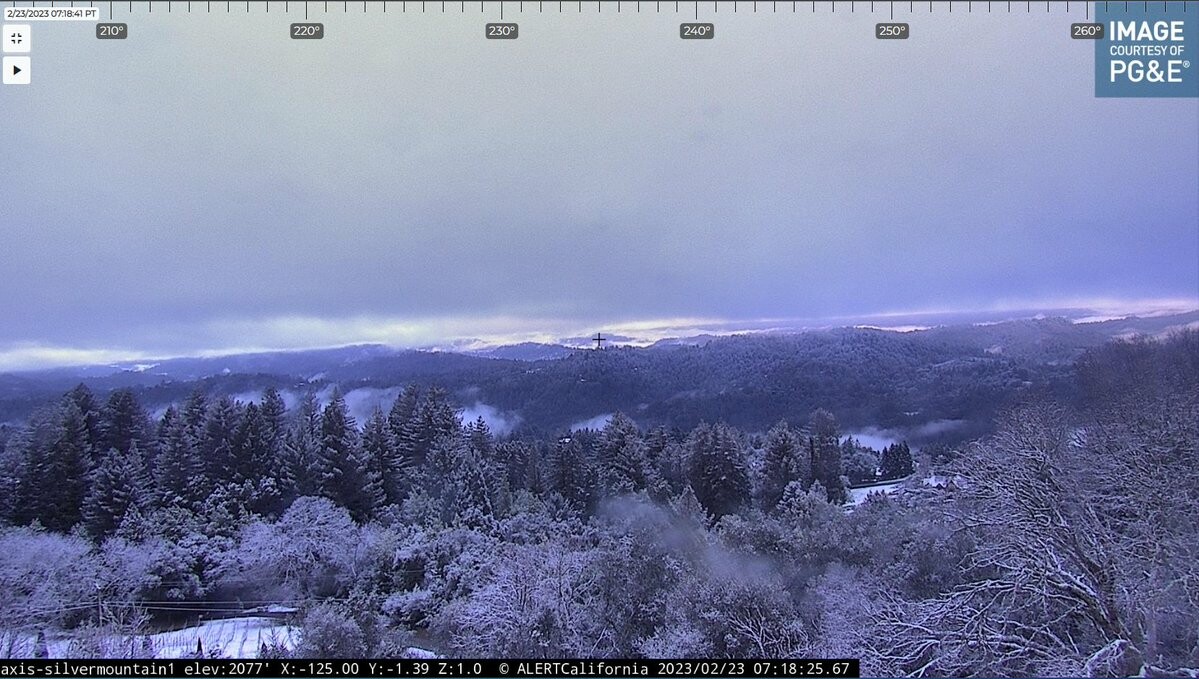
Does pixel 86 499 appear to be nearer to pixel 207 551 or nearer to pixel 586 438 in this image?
pixel 207 551

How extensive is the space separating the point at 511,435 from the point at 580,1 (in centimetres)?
532

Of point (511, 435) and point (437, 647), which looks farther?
point (511, 435)

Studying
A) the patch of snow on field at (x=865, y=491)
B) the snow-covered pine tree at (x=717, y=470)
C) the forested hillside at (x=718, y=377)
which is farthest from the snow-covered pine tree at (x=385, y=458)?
the patch of snow on field at (x=865, y=491)

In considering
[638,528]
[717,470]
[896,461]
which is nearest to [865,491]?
[896,461]

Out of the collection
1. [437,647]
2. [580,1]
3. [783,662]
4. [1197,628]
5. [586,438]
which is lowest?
[437,647]

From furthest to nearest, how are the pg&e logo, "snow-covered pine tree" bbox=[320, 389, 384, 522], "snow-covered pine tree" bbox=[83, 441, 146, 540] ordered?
1. "snow-covered pine tree" bbox=[320, 389, 384, 522]
2. "snow-covered pine tree" bbox=[83, 441, 146, 540]
3. the pg&e logo

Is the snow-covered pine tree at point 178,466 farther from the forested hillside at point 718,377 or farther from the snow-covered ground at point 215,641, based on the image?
the snow-covered ground at point 215,641

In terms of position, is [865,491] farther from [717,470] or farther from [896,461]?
[717,470]

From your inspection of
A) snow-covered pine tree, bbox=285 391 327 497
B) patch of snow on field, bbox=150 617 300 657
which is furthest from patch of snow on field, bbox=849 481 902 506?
snow-covered pine tree, bbox=285 391 327 497

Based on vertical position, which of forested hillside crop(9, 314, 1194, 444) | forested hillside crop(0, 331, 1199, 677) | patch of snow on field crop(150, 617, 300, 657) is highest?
forested hillside crop(9, 314, 1194, 444)

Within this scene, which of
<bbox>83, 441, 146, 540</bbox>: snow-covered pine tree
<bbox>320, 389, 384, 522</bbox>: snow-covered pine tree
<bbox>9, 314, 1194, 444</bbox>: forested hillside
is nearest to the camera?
<bbox>9, 314, 1194, 444</bbox>: forested hillside

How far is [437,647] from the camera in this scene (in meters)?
5.96

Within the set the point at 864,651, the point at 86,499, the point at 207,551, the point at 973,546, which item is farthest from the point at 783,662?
the point at 86,499

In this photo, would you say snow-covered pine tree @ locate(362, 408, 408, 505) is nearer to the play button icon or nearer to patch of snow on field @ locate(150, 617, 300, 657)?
patch of snow on field @ locate(150, 617, 300, 657)
